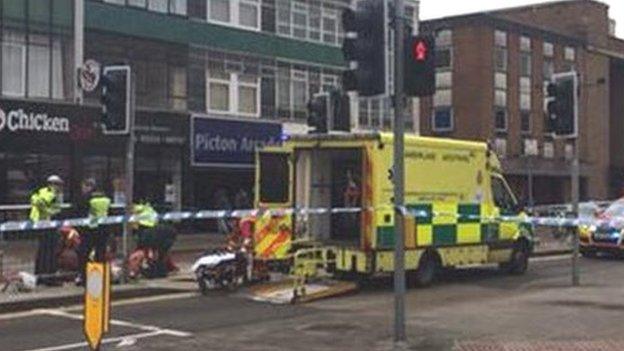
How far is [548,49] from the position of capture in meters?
64.5

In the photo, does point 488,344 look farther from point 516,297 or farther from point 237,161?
point 237,161

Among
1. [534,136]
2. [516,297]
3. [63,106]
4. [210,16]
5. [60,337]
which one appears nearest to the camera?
[60,337]

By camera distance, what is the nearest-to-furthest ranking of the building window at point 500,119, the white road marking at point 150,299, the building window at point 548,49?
the white road marking at point 150,299, the building window at point 500,119, the building window at point 548,49

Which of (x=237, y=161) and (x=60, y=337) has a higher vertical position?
(x=237, y=161)

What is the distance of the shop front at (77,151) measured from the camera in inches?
1313

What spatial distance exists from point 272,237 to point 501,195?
4.91 metres

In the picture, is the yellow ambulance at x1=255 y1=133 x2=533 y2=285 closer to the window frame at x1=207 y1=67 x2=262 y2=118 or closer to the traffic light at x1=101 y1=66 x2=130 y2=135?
the traffic light at x1=101 y1=66 x2=130 y2=135

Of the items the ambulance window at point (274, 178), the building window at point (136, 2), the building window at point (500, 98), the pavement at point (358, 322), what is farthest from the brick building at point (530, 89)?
the pavement at point (358, 322)

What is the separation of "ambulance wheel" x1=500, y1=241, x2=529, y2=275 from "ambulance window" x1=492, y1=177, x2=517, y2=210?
847 mm

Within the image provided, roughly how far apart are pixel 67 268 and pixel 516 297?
281 inches

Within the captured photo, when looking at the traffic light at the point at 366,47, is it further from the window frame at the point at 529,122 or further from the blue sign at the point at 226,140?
the window frame at the point at 529,122

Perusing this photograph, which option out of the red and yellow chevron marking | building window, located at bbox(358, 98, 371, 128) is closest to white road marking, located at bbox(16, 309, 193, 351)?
the red and yellow chevron marking

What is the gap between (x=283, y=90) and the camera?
44312 mm

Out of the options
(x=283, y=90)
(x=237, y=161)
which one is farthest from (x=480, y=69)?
(x=237, y=161)
